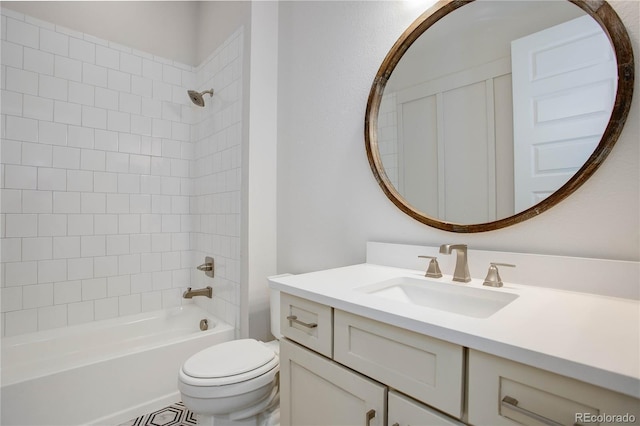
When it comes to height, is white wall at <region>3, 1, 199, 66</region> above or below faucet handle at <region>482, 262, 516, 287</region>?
above

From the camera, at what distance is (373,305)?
0.79 meters

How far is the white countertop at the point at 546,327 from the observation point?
0.49 metres

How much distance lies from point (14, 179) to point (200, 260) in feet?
4.11

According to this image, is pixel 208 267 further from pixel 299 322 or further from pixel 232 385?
pixel 299 322

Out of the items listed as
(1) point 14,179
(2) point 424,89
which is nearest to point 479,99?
(2) point 424,89

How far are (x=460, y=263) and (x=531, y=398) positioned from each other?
537 millimetres

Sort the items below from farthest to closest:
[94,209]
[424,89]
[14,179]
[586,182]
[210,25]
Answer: [210,25], [94,209], [14,179], [424,89], [586,182]

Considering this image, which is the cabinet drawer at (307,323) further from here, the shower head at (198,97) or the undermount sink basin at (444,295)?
the shower head at (198,97)

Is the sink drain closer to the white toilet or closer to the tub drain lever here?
the tub drain lever

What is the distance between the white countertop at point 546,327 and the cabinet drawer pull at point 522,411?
0.09 meters

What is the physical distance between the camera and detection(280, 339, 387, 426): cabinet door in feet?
2.60

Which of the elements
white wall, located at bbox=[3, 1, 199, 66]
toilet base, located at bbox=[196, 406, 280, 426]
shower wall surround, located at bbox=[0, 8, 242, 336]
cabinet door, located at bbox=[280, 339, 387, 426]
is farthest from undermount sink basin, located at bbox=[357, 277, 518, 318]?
white wall, located at bbox=[3, 1, 199, 66]

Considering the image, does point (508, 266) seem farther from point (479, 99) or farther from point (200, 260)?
point (200, 260)

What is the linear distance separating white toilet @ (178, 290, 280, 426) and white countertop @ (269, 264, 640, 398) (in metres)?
0.58
